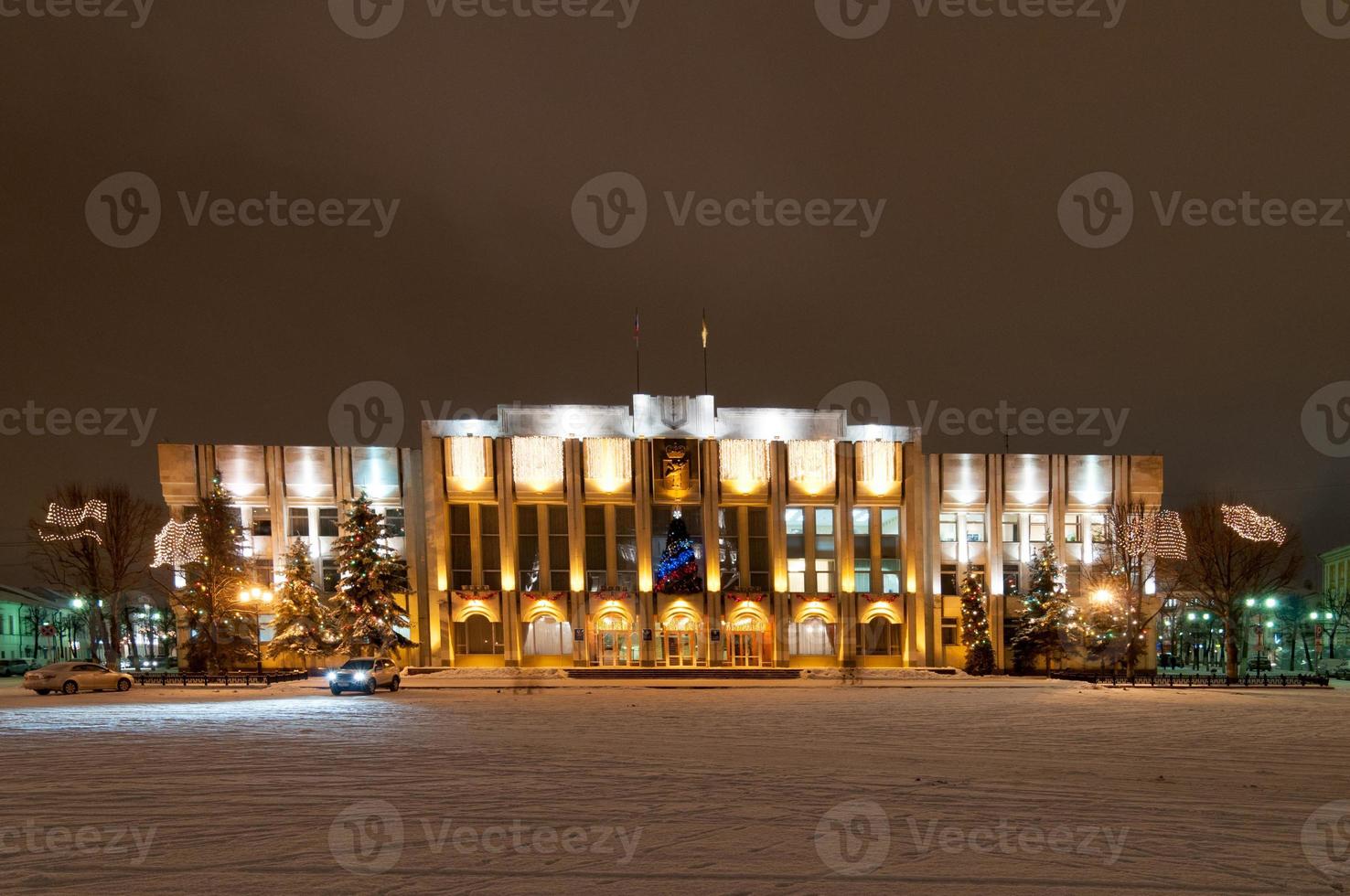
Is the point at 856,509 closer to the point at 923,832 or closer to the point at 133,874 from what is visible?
the point at 923,832

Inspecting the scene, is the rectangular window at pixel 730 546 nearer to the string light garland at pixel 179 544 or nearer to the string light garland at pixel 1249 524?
the string light garland at pixel 1249 524

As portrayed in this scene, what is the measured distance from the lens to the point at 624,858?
9117 mm

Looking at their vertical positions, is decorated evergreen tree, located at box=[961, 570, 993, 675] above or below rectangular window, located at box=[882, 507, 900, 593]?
below

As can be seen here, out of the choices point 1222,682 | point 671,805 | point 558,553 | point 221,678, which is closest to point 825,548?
point 558,553

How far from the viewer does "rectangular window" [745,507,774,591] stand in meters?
50.3

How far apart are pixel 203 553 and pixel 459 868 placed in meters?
44.4

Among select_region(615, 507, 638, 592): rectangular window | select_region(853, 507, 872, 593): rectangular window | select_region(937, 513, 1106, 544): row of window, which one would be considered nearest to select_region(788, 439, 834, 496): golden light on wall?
select_region(853, 507, 872, 593): rectangular window

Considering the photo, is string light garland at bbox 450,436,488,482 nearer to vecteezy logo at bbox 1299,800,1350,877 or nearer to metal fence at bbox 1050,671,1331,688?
metal fence at bbox 1050,671,1331,688

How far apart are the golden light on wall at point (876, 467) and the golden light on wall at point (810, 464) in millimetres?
1934

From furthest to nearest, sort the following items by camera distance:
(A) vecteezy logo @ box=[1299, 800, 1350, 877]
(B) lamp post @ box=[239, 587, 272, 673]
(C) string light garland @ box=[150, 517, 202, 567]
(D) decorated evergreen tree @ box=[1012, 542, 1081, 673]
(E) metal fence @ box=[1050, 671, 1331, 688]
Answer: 1. (B) lamp post @ box=[239, 587, 272, 673]
2. (D) decorated evergreen tree @ box=[1012, 542, 1081, 673]
3. (C) string light garland @ box=[150, 517, 202, 567]
4. (E) metal fence @ box=[1050, 671, 1331, 688]
5. (A) vecteezy logo @ box=[1299, 800, 1350, 877]

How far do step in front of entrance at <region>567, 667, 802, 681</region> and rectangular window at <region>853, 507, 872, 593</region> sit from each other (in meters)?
7.81

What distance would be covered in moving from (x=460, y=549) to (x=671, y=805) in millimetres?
39921

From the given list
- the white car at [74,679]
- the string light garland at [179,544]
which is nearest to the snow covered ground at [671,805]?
the white car at [74,679]

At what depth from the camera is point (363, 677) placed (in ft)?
110
